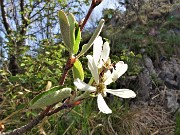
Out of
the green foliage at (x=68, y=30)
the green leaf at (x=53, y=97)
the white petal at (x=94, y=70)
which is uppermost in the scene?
the green foliage at (x=68, y=30)

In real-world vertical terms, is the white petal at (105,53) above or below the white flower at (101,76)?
above

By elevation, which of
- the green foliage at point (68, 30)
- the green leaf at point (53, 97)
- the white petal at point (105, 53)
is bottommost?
the green leaf at point (53, 97)

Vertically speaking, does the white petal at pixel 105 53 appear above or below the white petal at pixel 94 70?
above

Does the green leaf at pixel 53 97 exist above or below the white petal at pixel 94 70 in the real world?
below

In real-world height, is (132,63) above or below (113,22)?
below

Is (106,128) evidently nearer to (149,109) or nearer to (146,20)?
(149,109)

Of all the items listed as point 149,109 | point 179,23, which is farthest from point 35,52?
point 179,23

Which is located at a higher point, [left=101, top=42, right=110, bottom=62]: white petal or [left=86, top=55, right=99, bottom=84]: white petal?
[left=101, top=42, right=110, bottom=62]: white petal

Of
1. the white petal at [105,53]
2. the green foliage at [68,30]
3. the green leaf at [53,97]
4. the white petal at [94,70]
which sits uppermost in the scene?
the green foliage at [68,30]
